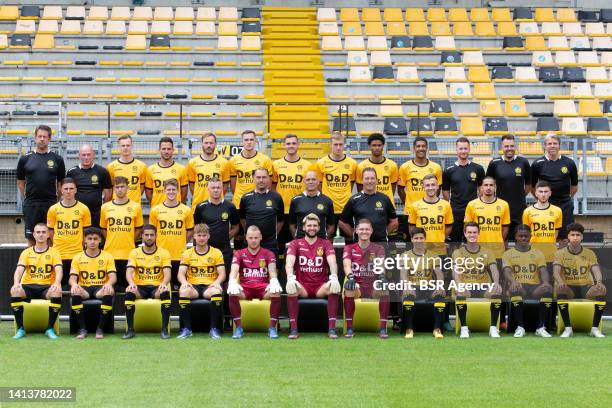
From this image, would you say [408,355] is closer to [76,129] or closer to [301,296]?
[301,296]

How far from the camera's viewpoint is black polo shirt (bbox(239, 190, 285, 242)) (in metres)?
10.6

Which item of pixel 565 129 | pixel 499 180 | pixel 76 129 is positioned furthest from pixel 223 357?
pixel 565 129

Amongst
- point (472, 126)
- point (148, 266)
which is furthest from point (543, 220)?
point (472, 126)

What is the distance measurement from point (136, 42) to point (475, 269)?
482 inches

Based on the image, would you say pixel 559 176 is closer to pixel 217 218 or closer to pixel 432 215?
pixel 432 215

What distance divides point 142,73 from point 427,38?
6.30 m

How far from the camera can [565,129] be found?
18656 mm

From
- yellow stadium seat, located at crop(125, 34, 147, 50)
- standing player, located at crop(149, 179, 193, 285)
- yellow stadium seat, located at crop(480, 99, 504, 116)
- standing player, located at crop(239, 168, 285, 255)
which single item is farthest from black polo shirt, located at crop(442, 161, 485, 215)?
yellow stadium seat, located at crop(125, 34, 147, 50)

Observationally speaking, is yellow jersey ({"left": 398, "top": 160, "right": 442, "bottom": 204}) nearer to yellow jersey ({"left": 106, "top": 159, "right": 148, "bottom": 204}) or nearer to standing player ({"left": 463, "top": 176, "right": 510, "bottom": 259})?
standing player ({"left": 463, "top": 176, "right": 510, "bottom": 259})

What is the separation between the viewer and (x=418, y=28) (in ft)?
71.6

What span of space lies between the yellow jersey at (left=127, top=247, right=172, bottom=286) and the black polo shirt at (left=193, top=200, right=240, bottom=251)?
671 millimetres

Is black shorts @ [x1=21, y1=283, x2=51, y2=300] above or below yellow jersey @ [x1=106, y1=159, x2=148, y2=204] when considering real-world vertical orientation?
below

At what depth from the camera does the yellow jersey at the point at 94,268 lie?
10188 millimetres

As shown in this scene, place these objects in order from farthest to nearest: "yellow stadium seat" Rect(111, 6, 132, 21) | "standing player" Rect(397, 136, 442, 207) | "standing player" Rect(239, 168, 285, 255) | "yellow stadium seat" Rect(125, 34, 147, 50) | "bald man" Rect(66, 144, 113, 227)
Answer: "yellow stadium seat" Rect(111, 6, 132, 21)
"yellow stadium seat" Rect(125, 34, 147, 50)
"standing player" Rect(397, 136, 442, 207)
"bald man" Rect(66, 144, 113, 227)
"standing player" Rect(239, 168, 285, 255)
